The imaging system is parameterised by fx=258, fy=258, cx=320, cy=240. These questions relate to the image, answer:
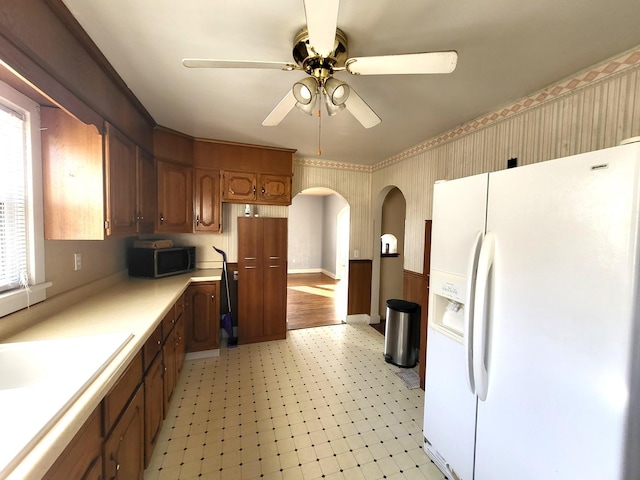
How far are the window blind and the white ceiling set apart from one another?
0.64 m

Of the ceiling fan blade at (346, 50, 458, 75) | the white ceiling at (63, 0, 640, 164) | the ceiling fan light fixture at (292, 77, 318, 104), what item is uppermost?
the white ceiling at (63, 0, 640, 164)

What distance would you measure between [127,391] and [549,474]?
1847mm

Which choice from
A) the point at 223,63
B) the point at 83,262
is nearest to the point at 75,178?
the point at 83,262

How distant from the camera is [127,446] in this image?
1180 millimetres

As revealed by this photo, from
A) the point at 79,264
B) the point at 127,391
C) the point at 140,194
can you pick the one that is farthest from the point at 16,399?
the point at 140,194

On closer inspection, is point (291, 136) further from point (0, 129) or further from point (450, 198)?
point (0, 129)

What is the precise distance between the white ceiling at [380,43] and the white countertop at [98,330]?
1545 millimetres

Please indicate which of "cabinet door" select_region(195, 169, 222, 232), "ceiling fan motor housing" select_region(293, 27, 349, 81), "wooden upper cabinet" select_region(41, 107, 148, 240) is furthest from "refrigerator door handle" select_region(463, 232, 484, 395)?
"cabinet door" select_region(195, 169, 222, 232)

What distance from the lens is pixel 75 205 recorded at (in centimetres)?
159

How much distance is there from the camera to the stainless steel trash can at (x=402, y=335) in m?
2.83

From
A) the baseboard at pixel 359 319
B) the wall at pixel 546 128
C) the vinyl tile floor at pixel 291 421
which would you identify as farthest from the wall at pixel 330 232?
the vinyl tile floor at pixel 291 421

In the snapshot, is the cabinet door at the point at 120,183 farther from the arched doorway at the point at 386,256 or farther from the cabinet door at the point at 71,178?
the arched doorway at the point at 386,256

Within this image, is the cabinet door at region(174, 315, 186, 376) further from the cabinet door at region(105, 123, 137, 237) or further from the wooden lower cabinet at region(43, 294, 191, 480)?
the cabinet door at region(105, 123, 137, 237)

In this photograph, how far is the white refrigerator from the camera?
876 mm
